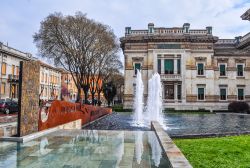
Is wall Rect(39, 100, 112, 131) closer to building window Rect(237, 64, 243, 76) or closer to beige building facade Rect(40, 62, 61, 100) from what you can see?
building window Rect(237, 64, 243, 76)

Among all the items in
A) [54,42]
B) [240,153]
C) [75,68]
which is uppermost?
[54,42]

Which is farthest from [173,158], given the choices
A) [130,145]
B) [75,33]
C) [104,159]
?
[75,33]

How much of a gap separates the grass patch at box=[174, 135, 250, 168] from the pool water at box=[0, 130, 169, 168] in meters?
1.00

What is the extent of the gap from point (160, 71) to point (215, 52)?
29.1 feet

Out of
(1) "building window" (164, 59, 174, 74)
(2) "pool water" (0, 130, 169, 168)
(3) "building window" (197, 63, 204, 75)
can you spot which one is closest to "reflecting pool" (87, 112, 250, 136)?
(2) "pool water" (0, 130, 169, 168)

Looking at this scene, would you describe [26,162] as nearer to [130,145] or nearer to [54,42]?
[130,145]

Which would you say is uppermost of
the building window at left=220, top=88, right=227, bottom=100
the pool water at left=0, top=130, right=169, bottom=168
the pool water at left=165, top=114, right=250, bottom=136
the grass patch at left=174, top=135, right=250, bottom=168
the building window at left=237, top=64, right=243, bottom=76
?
the building window at left=237, top=64, right=243, bottom=76

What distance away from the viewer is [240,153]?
8.61 meters

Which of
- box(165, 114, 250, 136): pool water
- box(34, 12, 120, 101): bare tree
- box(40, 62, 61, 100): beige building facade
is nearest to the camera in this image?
box(165, 114, 250, 136): pool water

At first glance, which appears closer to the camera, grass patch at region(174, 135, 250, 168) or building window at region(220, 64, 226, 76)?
grass patch at region(174, 135, 250, 168)

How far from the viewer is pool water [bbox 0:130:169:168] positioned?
5.91 metres

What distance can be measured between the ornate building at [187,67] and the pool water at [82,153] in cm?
3793

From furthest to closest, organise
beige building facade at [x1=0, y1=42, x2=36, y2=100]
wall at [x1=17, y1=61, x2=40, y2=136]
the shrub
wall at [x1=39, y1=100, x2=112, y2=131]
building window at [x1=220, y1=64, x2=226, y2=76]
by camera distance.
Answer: beige building facade at [x1=0, y1=42, x2=36, y2=100] → building window at [x1=220, y1=64, x2=226, y2=76] → the shrub → wall at [x1=39, y1=100, x2=112, y2=131] → wall at [x1=17, y1=61, x2=40, y2=136]

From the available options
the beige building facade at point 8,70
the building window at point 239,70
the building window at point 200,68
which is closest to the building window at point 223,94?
the building window at point 239,70
